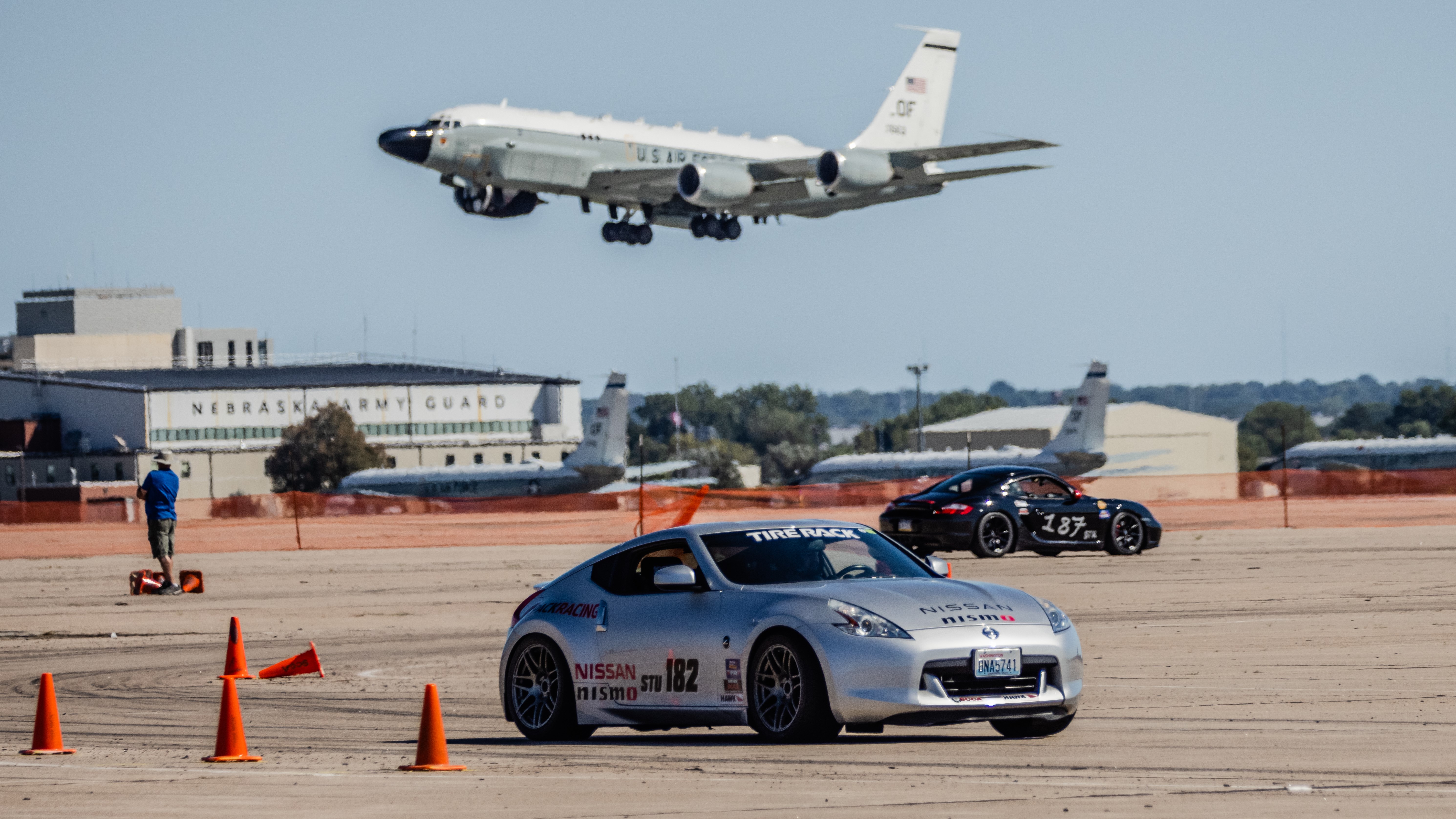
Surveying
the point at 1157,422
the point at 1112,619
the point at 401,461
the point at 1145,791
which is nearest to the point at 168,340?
the point at 401,461

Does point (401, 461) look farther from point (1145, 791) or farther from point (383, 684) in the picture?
point (1145, 791)

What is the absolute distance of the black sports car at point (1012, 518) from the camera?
26062 millimetres

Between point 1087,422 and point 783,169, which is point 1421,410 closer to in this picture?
point 1087,422

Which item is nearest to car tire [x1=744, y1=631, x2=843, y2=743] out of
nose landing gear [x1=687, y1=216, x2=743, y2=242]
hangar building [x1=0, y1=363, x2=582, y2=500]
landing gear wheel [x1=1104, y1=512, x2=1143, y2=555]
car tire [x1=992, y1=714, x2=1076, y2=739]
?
car tire [x1=992, y1=714, x2=1076, y2=739]

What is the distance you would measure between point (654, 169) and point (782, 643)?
4140cm

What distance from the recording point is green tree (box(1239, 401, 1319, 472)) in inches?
7116

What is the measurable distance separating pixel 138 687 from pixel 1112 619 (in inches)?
341

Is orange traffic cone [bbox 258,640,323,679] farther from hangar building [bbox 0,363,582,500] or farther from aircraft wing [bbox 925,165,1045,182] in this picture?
hangar building [bbox 0,363,582,500]

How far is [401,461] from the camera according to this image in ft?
354

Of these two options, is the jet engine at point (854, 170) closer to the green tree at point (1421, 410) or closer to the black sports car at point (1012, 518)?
the black sports car at point (1012, 518)

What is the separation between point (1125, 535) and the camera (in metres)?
27.2

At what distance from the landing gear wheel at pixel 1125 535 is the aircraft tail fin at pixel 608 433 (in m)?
47.8

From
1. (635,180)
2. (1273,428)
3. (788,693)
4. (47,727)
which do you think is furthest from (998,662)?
(1273,428)

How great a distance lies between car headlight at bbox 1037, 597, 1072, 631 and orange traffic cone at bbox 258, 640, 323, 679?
6.54 meters
